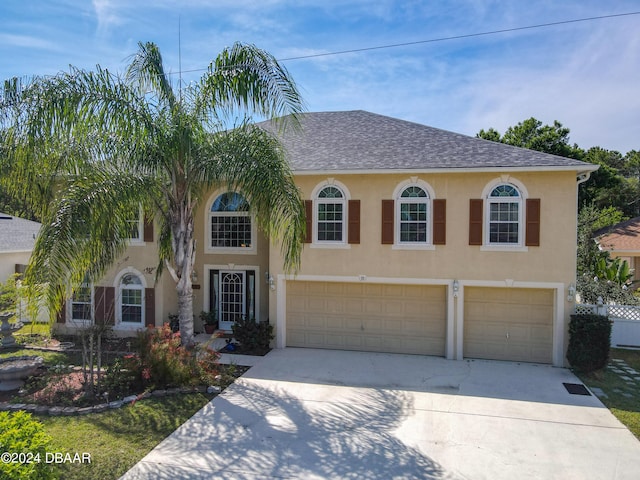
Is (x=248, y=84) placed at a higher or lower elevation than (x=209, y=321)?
higher

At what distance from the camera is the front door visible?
14.4 metres

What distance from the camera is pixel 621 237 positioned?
23.4 metres

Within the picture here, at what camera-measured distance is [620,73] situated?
36.7 feet

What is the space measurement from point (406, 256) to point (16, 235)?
841 inches

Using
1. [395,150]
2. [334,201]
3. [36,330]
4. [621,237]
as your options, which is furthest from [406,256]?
[621,237]

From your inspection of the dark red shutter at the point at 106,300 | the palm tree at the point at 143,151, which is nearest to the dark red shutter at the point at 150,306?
the dark red shutter at the point at 106,300

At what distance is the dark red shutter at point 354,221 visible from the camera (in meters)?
12.8

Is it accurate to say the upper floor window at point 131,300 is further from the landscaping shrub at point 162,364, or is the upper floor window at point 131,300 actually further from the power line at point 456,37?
the power line at point 456,37

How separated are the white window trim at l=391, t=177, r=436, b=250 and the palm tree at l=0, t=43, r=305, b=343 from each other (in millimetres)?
3707

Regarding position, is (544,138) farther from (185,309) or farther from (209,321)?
(185,309)

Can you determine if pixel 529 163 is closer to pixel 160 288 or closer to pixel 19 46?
pixel 160 288

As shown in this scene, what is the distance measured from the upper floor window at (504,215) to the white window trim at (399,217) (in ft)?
5.13

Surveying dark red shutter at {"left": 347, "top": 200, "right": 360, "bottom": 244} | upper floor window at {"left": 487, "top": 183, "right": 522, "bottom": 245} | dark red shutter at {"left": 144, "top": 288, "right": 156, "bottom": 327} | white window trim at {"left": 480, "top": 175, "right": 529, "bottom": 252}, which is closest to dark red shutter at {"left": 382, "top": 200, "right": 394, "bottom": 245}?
dark red shutter at {"left": 347, "top": 200, "right": 360, "bottom": 244}

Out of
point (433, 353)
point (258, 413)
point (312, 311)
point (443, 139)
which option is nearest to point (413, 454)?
point (258, 413)
